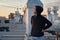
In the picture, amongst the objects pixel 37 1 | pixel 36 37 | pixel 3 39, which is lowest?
pixel 3 39

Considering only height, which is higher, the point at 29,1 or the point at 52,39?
the point at 29,1

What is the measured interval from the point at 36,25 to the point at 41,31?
176mm

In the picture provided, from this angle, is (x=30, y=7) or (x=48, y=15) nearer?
(x=30, y=7)

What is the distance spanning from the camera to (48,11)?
22.1 m

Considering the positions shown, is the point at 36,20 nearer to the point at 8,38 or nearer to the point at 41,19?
the point at 41,19

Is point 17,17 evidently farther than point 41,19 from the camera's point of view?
Yes

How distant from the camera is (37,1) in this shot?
1148cm

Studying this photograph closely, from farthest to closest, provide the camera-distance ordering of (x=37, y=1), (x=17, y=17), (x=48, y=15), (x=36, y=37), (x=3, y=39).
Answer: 1. (x=17, y=17)
2. (x=48, y=15)
3. (x=3, y=39)
4. (x=37, y=1)
5. (x=36, y=37)

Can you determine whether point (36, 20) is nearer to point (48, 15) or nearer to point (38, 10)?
point (38, 10)

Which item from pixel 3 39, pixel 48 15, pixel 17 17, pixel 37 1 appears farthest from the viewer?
pixel 17 17

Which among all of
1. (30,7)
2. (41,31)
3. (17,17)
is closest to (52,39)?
(30,7)

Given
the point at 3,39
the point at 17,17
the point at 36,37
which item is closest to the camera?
the point at 36,37

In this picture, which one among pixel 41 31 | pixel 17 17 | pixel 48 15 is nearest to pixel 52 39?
pixel 41 31

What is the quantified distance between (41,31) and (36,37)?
0.18 metres
